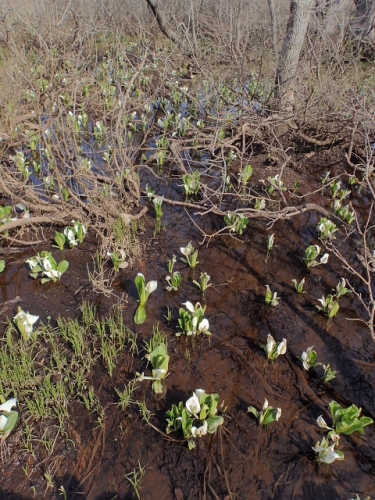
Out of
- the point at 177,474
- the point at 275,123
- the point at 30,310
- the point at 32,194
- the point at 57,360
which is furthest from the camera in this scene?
the point at 275,123

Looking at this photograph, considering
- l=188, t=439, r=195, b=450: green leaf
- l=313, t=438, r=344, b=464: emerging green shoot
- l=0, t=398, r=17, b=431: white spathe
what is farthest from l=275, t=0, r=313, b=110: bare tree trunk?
l=0, t=398, r=17, b=431: white spathe

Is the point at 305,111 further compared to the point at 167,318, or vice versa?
the point at 305,111

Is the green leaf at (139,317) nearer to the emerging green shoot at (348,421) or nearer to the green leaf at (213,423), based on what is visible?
the green leaf at (213,423)

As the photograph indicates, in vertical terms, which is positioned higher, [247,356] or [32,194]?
[32,194]

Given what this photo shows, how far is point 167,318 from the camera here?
3.23 meters

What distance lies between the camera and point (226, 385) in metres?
2.80

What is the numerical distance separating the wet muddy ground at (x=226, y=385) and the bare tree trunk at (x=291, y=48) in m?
3.20

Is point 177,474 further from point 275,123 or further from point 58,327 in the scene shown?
point 275,123

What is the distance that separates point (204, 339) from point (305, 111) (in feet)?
14.4

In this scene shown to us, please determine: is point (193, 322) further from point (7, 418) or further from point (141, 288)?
point (7, 418)

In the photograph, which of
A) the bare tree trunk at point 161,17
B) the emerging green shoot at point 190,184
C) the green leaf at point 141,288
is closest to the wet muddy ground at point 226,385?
the green leaf at point 141,288

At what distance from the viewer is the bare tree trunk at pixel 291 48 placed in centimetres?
601

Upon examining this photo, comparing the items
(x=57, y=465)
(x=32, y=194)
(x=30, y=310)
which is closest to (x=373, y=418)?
(x=57, y=465)

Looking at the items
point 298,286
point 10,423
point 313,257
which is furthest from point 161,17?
point 10,423
